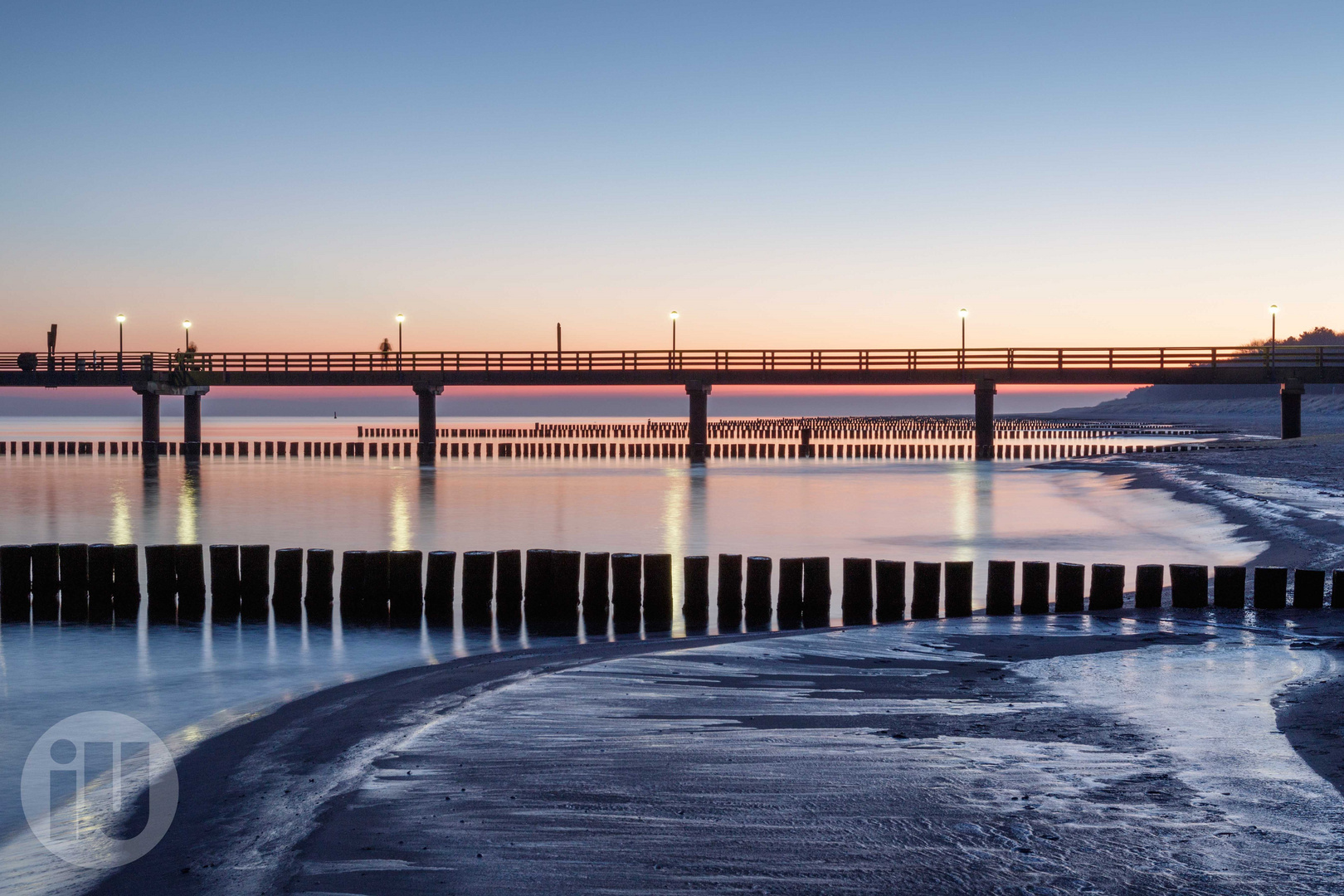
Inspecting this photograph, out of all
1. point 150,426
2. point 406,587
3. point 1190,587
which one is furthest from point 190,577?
point 150,426

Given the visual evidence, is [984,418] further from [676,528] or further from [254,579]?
[254,579]

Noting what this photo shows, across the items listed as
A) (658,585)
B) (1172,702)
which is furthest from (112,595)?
(1172,702)

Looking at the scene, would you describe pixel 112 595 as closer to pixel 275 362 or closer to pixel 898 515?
pixel 898 515

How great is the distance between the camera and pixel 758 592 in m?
14.1

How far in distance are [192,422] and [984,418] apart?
46133 mm

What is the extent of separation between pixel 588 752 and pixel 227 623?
942cm

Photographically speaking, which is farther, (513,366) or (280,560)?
(513,366)

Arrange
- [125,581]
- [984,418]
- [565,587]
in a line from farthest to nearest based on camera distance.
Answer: [984,418] < [125,581] < [565,587]

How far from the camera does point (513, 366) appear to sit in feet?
182

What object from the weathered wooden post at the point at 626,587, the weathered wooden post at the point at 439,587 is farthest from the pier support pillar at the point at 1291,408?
the weathered wooden post at the point at 439,587

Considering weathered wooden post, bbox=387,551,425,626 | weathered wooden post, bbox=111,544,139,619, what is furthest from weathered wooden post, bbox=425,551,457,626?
weathered wooden post, bbox=111,544,139,619

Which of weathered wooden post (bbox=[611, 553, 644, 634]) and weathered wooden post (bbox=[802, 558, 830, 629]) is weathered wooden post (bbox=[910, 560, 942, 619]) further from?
weathered wooden post (bbox=[611, 553, 644, 634])

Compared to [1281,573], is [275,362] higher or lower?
higher

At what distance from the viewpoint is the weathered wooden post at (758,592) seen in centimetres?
1401
